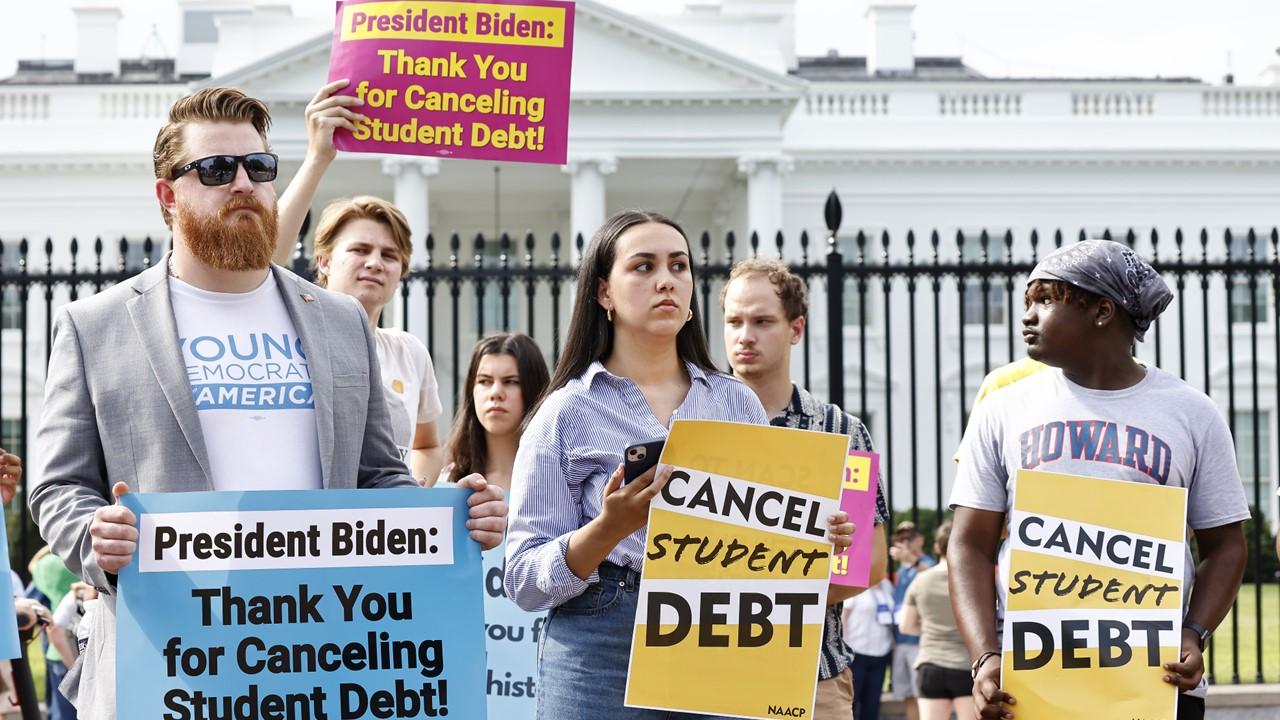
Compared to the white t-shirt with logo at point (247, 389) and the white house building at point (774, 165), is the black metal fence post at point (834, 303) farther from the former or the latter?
the white house building at point (774, 165)

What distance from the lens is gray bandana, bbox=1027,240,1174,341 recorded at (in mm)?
3344

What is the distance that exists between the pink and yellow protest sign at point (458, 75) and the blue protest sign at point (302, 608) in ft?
4.17

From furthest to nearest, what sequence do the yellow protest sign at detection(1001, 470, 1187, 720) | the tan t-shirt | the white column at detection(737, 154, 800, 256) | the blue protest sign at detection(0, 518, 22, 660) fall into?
the white column at detection(737, 154, 800, 256) → the tan t-shirt → the blue protest sign at detection(0, 518, 22, 660) → the yellow protest sign at detection(1001, 470, 1187, 720)

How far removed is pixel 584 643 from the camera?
303cm

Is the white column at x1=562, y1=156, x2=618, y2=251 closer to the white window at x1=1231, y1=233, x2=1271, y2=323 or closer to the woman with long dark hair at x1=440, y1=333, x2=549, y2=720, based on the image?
the white window at x1=1231, y1=233, x2=1271, y2=323

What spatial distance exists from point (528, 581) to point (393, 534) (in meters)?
0.30

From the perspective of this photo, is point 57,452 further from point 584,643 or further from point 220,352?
point 584,643

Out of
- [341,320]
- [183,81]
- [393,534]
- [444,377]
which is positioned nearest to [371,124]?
[341,320]

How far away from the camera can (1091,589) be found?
3213mm

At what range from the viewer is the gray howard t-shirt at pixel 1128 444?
3295 millimetres

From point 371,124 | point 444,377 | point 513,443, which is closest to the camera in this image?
point 371,124

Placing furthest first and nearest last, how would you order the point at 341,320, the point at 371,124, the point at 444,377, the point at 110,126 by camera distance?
the point at 110,126
the point at 444,377
the point at 371,124
the point at 341,320

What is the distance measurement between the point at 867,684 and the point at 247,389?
651 centimetres

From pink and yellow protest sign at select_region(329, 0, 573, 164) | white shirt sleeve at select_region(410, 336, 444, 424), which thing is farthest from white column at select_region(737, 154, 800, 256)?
pink and yellow protest sign at select_region(329, 0, 573, 164)
